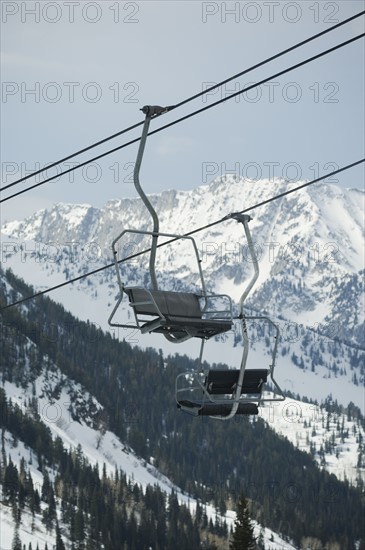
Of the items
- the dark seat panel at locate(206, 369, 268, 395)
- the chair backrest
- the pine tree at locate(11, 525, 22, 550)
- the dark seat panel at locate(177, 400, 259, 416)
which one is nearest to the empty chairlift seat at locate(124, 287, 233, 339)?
the chair backrest

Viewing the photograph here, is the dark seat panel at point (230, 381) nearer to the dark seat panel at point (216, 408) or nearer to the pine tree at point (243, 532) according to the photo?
the dark seat panel at point (216, 408)

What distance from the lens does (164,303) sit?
15086 millimetres

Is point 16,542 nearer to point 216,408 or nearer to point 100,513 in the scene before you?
point 100,513

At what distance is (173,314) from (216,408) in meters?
1.36

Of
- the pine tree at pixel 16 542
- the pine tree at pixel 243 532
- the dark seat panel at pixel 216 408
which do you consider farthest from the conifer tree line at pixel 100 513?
the dark seat panel at pixel 216 408

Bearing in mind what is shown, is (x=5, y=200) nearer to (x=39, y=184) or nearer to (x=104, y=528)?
(x=39, y=184)

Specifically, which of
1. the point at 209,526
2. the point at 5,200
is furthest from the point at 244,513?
the point at 209,526

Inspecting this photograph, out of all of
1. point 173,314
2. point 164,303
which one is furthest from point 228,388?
point 164,303

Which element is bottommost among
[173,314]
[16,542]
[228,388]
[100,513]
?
[100,513]

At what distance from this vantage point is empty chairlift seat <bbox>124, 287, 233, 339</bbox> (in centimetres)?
1477

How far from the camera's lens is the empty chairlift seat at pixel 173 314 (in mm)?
14766

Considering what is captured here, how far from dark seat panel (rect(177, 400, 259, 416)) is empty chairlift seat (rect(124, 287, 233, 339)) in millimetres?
916

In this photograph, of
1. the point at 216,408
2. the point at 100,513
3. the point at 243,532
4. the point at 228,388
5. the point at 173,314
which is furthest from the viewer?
the point at 100,513

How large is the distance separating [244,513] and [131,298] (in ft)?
229
